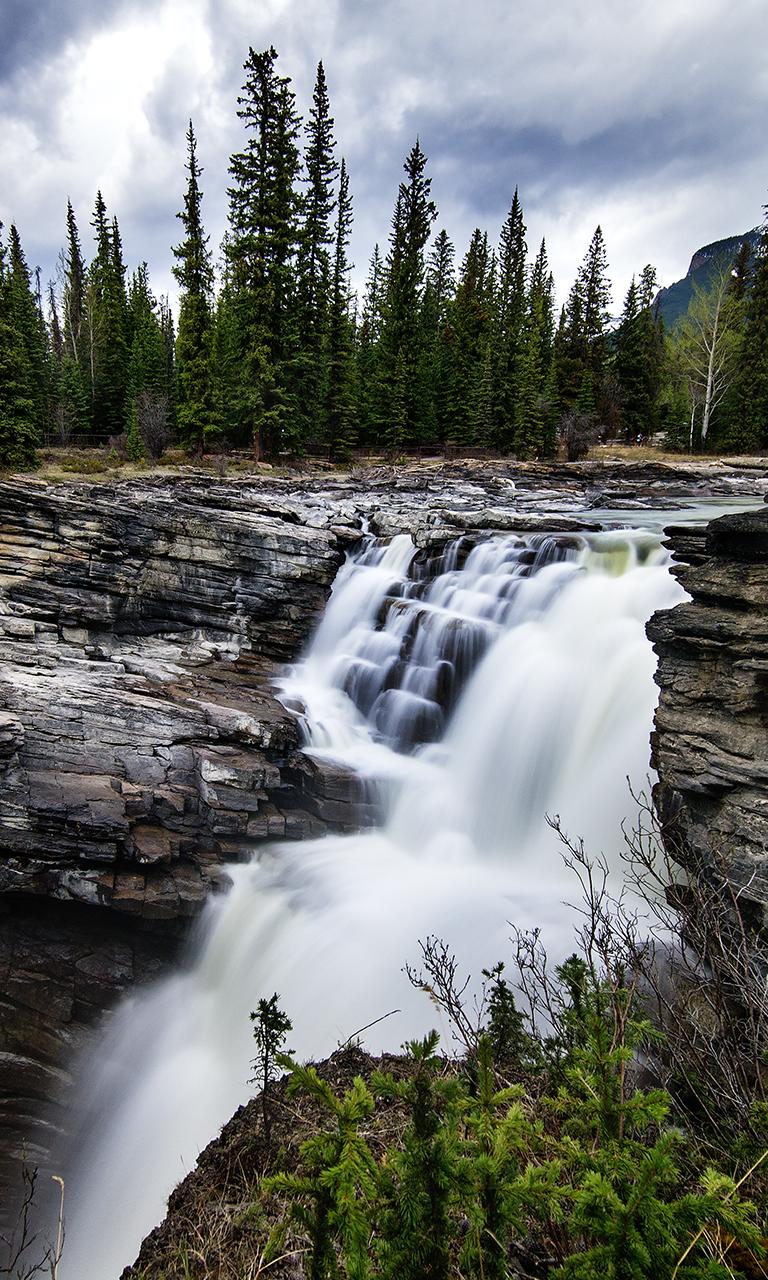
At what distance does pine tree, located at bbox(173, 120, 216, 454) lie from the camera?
3300 cm

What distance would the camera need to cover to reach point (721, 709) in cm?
689

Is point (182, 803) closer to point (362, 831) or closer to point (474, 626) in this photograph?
point (362, 831)

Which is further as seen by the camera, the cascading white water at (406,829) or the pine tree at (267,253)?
the pine tree at (267,253)

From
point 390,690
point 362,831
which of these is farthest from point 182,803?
point 390,690

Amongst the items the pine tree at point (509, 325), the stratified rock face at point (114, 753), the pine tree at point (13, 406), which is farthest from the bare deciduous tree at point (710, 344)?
the pine tree at point (13, 406)

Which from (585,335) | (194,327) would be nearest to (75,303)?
(194,327)

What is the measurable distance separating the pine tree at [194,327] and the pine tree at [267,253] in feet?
9.38

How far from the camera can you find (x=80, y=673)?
989 centimetres

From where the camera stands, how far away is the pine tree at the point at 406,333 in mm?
38750

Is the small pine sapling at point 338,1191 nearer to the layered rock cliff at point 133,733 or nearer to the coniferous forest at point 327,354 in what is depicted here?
the layered rock cliff at point 133,733

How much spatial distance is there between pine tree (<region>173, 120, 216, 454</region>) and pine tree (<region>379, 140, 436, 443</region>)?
11.7 metres

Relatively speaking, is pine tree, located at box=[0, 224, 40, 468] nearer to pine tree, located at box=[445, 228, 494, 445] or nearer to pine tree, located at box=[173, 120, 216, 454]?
pine tree, located at box=[173, 120, 216, 454]

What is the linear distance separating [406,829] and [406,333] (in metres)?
38.0

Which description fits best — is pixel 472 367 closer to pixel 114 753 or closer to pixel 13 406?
pixel 13 406
